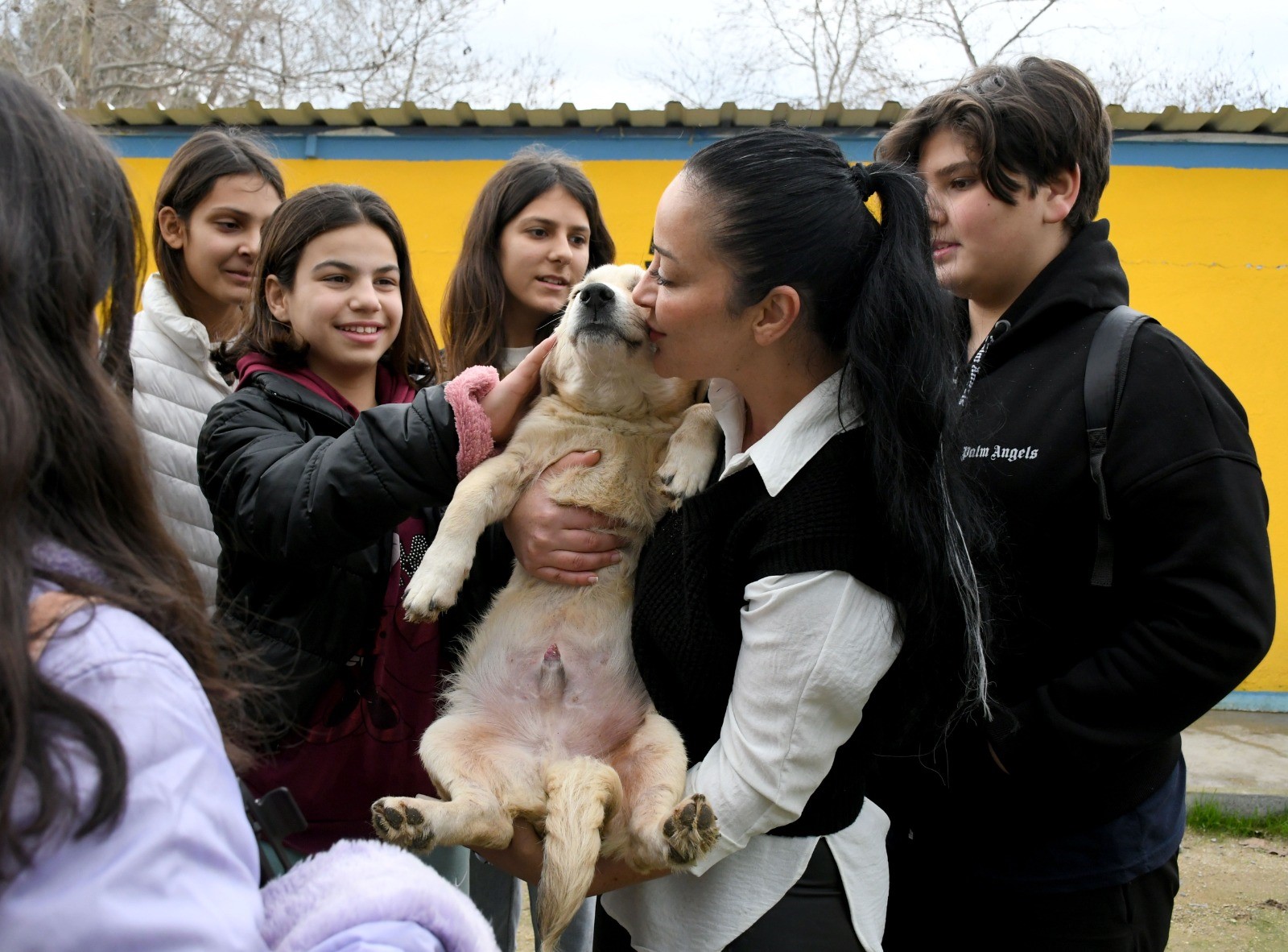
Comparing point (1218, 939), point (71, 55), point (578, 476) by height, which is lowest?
point (1218, 939)

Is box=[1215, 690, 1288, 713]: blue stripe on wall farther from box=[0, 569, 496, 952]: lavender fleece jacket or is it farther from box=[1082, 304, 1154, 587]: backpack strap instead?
box=[0, 569, 496, 952]: lavender fleece jacket

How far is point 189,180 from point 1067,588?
3.03 metres

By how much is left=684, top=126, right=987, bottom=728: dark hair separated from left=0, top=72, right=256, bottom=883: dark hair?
3.76ft

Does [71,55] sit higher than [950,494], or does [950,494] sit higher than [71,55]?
[71,55]

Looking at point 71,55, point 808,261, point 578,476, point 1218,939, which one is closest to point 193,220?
point 578,476

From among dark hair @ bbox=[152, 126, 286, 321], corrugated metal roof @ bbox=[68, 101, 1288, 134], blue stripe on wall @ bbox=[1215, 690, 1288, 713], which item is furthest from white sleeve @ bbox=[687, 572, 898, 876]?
blue stripe on wall @ bbox=[1215, 690, 1288, 713]

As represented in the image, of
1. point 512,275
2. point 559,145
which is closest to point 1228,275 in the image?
point 559,145

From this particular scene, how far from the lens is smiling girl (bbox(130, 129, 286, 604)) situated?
110 inches

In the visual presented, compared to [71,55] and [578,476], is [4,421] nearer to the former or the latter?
[578,476]

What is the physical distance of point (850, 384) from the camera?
1.91 metres

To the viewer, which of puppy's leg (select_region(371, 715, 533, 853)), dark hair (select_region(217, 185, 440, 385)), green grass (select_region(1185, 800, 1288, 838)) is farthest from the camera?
green grass (select_region(1185, 800, 1288, 838))

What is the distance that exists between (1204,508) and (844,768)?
901 mm

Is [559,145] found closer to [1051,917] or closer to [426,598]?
[426,598]

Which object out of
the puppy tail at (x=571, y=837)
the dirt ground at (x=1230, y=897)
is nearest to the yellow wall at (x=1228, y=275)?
the dirt ground at (x=1230, y=897)
